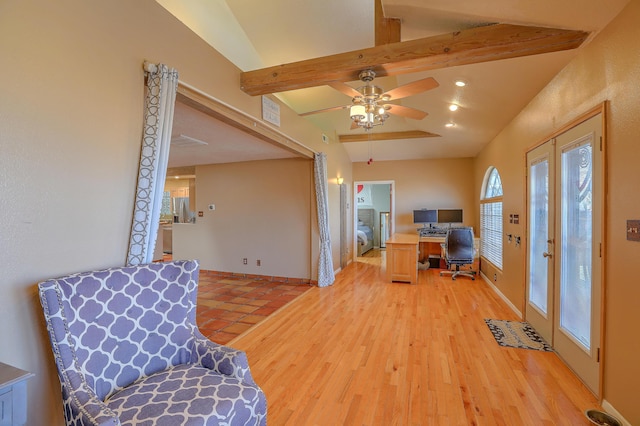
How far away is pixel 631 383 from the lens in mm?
1717

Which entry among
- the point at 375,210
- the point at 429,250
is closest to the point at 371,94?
the point at 429,250

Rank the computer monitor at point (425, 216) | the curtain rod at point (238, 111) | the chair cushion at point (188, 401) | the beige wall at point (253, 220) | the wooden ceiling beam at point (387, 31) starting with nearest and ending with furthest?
1. the chair cushion at point (188, 401)
2. the curtain rod at point (238, 111)
3. the wooden ceiling beam at point (387, 31)
4. the beige wall at point (253, 220)
5. the computer monitor at point (425, 216)

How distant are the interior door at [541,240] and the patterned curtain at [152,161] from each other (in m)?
3.35

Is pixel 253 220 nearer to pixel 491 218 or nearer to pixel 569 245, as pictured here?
pixel 491 218

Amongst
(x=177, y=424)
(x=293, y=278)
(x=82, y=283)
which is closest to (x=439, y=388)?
(x=177, y=424)

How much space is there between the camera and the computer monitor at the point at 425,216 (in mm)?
6971

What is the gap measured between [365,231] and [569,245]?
6.70 metres

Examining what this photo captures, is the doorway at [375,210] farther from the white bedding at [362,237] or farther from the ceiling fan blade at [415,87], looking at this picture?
the ceiling fan blade at [415,87]

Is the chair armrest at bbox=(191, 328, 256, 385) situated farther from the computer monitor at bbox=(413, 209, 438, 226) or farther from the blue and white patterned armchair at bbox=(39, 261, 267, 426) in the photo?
the computer monitor at bbox=(413, 209, 438, 226)

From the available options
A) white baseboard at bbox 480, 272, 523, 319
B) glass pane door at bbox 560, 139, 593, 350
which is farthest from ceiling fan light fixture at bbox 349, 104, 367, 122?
white baseboard at bbox 480, 272, 523, 319

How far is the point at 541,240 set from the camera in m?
3.12

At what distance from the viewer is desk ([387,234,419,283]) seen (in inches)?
210

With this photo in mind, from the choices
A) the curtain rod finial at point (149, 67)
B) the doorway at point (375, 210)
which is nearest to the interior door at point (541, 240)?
the curtain rod finial at point (149, 67)

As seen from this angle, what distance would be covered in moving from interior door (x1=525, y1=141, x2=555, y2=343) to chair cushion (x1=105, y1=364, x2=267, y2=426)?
2939 mm
